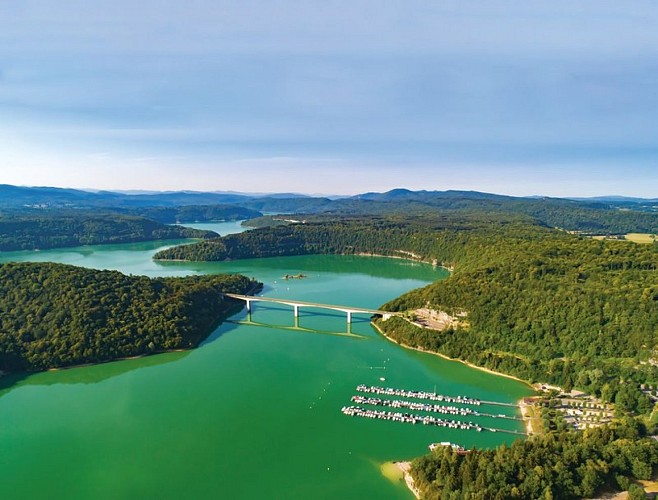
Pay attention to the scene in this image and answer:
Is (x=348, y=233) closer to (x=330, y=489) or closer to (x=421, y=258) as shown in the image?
(x=421, y=258)

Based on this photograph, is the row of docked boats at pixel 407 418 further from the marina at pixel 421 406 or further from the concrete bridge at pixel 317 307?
the concrete bridge at pixel 317 307

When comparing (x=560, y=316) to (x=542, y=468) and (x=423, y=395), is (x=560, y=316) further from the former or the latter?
(x=542, y=468)

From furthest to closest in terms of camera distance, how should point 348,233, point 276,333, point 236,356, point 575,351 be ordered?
point 348,233 → point 276,333 → point 236,356 → point 575,351

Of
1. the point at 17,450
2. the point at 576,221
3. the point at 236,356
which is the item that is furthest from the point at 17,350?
the point at 576,221

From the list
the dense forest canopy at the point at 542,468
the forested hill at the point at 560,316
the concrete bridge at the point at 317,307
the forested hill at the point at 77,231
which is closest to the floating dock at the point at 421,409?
the dense forest canopy at the point at 542,468

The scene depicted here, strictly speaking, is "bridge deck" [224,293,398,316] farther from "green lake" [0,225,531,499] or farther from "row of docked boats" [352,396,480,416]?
"row of docked boats" [352,396,480,416]

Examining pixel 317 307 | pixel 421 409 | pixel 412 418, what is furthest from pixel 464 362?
pixel 317 307
